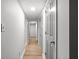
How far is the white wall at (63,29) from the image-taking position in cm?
159

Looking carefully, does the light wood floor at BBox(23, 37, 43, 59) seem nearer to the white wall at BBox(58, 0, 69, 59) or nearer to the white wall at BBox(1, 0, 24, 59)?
the white wall at BBox(1, 0, 24, 59)

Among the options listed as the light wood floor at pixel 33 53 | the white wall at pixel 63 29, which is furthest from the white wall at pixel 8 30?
the light wood floor at pixel 33 53

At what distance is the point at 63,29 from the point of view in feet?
5.49

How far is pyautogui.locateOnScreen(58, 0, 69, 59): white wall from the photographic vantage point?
1590 millimetres

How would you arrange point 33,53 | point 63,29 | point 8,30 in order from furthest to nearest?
1. point 33,53
2. point 8,30
3. point 63,29

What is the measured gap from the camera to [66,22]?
1.60 metres

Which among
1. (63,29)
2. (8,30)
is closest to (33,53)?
(8,30)

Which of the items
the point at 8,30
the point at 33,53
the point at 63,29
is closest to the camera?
the point at 63,29

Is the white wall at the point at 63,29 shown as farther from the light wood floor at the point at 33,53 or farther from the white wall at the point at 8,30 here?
the light wood floor at the point at 33,53

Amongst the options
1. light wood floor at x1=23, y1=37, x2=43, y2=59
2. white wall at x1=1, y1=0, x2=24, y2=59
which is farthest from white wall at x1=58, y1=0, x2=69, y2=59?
light wood floor at x1=23, y1=37, x2=43, y2=59

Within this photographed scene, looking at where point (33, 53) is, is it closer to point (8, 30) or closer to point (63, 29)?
point (8, 30)

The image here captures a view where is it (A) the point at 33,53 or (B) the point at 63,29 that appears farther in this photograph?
(A) the point at 33,53

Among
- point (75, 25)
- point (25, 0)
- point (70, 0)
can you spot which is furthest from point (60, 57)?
point (25, 0)

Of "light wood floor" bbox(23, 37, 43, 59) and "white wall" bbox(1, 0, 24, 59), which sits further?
"light wood floor" bbox(23, 37, 43, 59)
